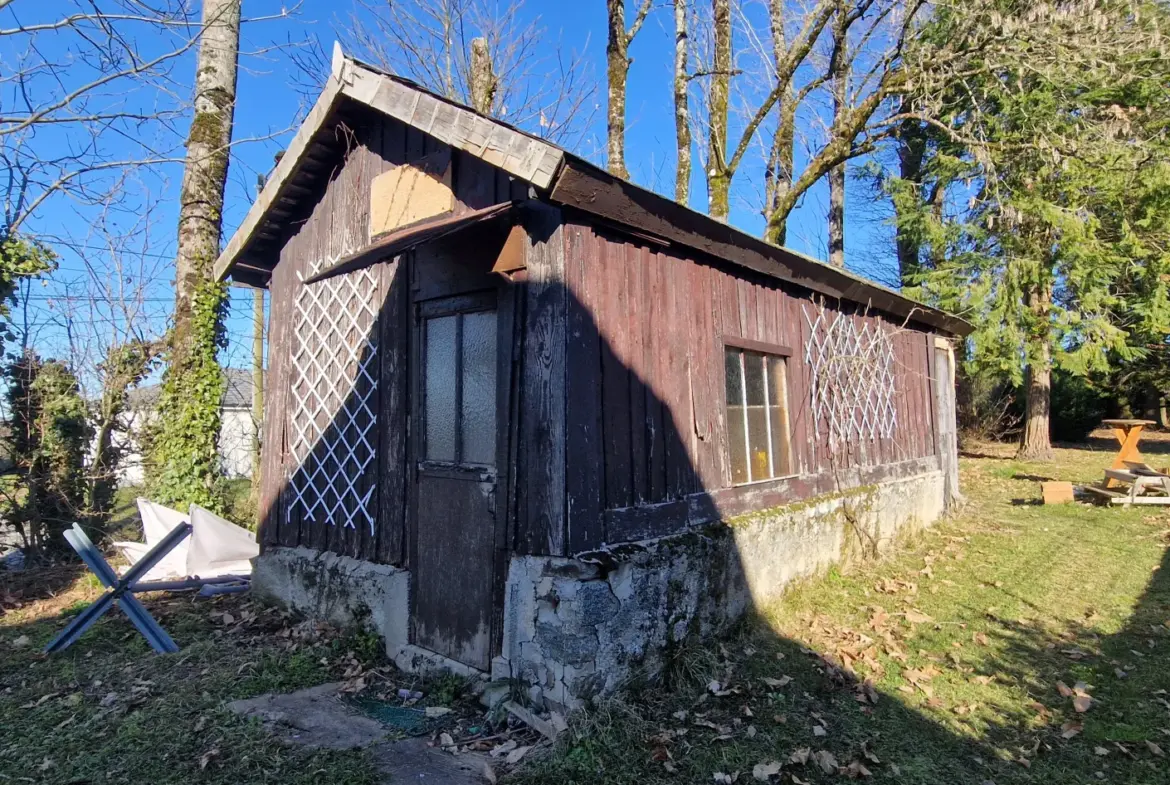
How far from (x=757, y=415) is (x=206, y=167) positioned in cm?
774

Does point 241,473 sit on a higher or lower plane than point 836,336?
lower

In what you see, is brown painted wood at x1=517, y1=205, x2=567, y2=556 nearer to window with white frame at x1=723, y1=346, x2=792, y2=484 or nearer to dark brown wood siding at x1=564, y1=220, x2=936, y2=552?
dark brown wood siding at x1=564, y1=220, x2=936, y2=552

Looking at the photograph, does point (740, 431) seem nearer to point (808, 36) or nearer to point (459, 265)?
point (459, 265)

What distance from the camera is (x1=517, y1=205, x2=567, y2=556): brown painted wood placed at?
14.0ft

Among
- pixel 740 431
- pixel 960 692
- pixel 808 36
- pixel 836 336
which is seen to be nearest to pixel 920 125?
pixel 808 36

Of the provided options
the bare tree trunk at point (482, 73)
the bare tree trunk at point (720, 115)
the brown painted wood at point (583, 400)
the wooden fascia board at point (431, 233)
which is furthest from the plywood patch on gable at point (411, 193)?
the bare tree trunk at point (720, 115)

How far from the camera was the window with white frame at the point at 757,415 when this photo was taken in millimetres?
6090

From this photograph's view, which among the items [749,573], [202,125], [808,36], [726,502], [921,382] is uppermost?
[808,36]

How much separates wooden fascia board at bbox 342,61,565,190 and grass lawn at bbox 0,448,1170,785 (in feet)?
10.6

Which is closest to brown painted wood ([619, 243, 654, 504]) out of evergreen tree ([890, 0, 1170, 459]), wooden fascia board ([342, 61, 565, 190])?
wooden fascia board ([342, 61, 565, 190])

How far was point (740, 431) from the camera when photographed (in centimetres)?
615

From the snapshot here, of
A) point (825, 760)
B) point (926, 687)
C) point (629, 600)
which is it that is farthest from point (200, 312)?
point (926, 687)

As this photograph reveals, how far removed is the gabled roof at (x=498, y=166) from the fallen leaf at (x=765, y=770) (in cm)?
337

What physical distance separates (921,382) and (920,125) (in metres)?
10.7
